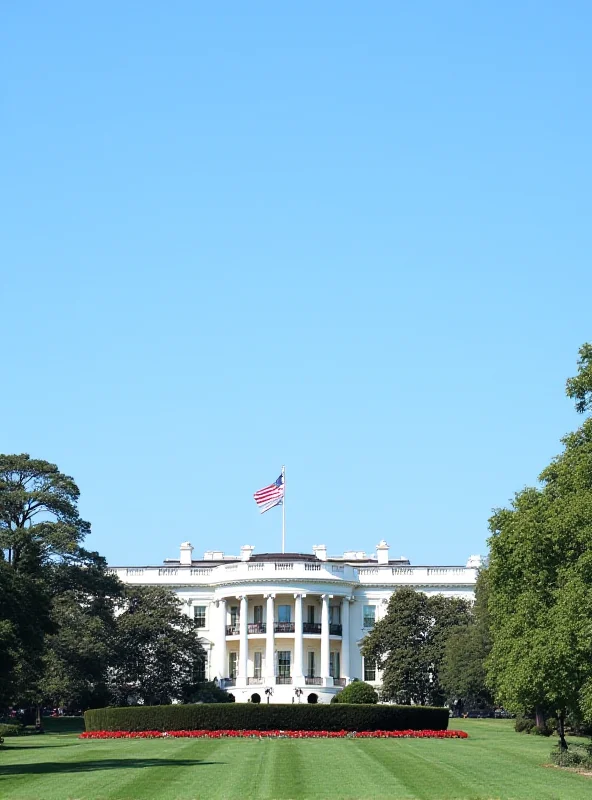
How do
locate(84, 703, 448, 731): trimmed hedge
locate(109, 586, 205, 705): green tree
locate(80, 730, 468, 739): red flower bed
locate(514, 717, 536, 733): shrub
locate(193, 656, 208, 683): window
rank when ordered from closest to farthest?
locate(80, 730, 468, 739): red flower bed → locate(84, 703, 448, 731): trimmed hedge → locate(514, 717, 536, 733): shrub → locate(109, 586, 205, 705): green tree → locate(193, 656, 208, 683): window

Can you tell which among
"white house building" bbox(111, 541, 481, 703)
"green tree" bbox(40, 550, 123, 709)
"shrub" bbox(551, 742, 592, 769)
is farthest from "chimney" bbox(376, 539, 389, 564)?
"shrub" bbox(551, 742, 592, 769)

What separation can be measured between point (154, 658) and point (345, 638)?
19.6 meters

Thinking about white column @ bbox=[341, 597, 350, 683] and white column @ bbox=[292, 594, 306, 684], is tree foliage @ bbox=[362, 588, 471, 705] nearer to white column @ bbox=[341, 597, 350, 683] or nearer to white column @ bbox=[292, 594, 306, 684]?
white column @ bbox=[292, 594, 306, 684]

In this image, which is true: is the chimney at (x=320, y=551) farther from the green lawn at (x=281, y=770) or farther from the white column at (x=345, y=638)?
the green lawn at (x=281, y=770)

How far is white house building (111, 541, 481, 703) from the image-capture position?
101 m

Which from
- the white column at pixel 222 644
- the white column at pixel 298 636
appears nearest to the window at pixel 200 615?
the white column at pixel 222 644

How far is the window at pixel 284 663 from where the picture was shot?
334ft

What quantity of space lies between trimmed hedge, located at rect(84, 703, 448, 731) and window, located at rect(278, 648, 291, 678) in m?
41.5

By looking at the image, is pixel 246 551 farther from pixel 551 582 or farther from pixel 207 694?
pixel 551 582

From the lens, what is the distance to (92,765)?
39719mm

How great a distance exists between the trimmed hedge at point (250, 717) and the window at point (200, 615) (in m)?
47.7

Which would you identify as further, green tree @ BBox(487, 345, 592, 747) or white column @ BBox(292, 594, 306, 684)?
white column @ BBox(292, 594, 306, 684)

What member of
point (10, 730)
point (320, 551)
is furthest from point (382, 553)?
point (10, 730)

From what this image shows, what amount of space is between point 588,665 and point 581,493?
15.8ft
